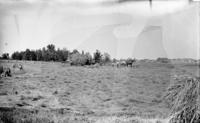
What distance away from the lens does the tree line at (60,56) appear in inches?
140

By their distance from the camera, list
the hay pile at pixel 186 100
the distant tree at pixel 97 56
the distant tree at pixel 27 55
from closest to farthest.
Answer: the hay pile at pixel 186 100 < the distant tree at pixel 27 55 < the distant tree at pixel 97 56

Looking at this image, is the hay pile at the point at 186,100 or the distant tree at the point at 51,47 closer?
the hay pile at the point at 186,100

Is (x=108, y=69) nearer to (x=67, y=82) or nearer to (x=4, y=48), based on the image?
(x=67, y=82)

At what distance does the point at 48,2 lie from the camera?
3736mm

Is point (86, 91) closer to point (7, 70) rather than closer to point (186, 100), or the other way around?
point (7, 70)

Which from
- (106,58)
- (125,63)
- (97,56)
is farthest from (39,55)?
(125,63)

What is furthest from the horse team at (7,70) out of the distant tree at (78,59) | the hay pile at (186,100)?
the hay pile at (186,100)

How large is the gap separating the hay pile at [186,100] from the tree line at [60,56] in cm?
127

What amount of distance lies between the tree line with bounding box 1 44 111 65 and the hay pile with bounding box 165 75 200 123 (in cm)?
127

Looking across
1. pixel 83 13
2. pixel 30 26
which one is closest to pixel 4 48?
pixel 30 26

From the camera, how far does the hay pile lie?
275 centimetres

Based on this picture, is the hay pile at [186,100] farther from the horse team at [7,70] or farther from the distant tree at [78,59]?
the horse team at [7,70]

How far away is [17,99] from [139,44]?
6.65ft

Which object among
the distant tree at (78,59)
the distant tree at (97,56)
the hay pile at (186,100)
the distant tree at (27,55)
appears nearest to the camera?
the hay pile at (186,100)
